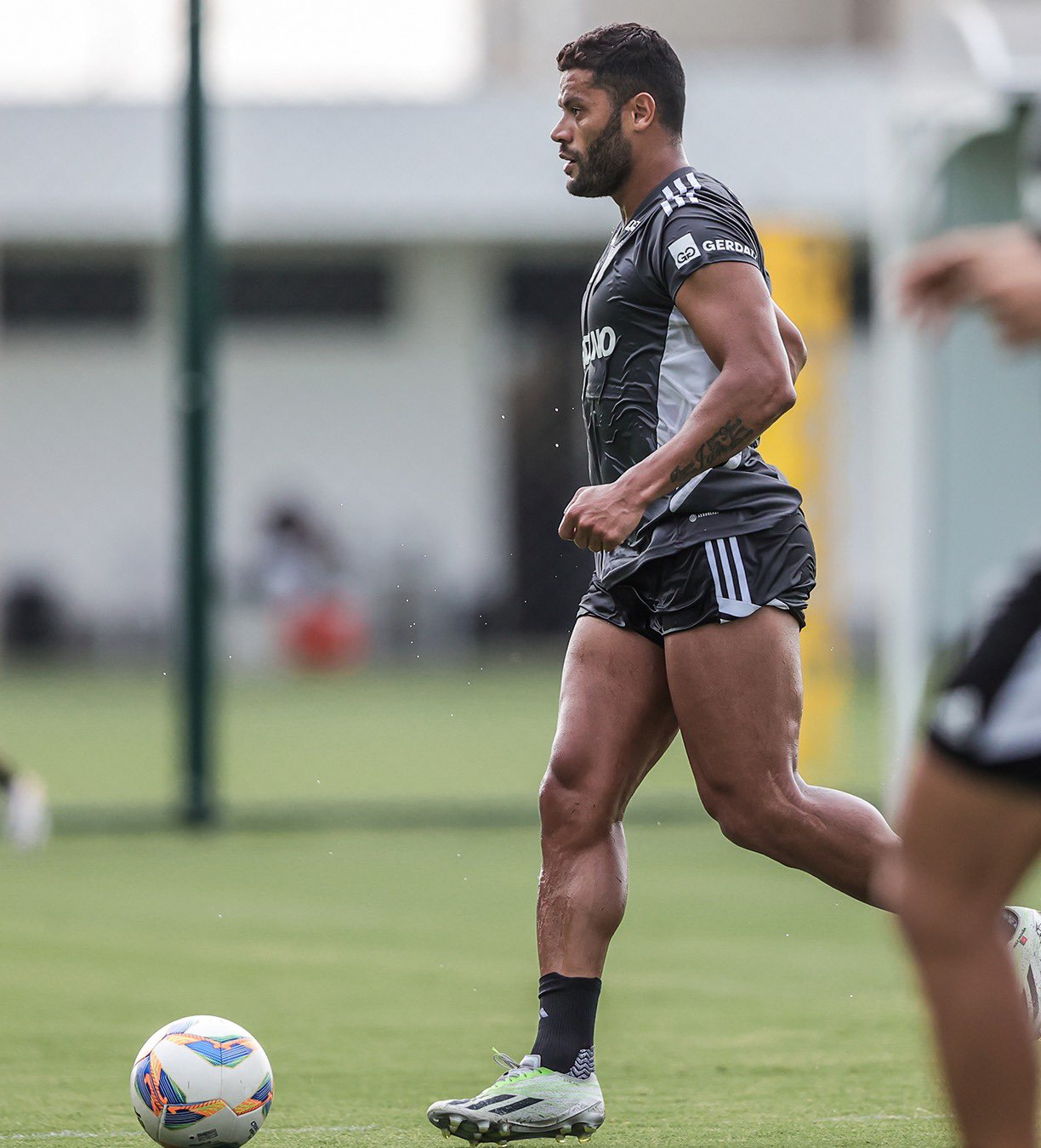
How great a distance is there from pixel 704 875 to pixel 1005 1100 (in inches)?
246

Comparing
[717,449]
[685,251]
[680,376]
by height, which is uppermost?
[685,251]

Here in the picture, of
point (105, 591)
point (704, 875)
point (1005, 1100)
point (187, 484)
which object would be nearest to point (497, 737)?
point (187, 484)

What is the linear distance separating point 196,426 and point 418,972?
4255mm

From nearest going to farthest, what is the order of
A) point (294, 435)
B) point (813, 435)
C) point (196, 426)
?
1. point (196, 426)
2. point (813, 435)
3. point (294, 435)

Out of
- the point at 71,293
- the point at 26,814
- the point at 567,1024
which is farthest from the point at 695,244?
the point at 71,293

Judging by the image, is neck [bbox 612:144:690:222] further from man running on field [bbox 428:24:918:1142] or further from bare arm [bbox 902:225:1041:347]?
bare arm [bbox 902:225:1041:347]

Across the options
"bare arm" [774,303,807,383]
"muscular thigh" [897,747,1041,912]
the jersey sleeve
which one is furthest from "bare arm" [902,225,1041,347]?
"bare arm" [774,303,807,383]

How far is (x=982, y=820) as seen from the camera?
2.94 m

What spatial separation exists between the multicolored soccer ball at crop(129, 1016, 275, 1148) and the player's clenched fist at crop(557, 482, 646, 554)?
1.29m

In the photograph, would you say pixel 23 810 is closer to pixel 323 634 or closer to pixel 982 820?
pixel 982 820

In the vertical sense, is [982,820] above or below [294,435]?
below

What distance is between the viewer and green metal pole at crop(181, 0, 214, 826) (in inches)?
414

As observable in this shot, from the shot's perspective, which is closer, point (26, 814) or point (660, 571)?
point (660, 571)

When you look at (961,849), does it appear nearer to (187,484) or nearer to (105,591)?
(187,484)
